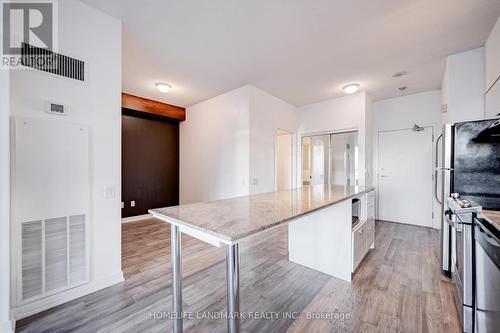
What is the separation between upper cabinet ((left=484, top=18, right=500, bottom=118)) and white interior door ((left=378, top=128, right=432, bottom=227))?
1.90 meters

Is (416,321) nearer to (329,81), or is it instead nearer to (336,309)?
(336,309)

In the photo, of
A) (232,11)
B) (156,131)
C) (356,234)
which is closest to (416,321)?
(356,234)

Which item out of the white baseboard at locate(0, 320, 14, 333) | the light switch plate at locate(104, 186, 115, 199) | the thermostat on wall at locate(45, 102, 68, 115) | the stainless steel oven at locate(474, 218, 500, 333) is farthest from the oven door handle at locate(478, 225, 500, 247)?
the thermostat on wall at locate(45, 102, 68, 115)

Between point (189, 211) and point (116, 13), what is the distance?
216 cm

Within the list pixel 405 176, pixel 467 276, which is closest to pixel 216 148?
pixel 467 276

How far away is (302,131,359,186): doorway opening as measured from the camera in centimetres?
430

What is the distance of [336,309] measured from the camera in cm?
168

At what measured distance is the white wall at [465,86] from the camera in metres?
2.55

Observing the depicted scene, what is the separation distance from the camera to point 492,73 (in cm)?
216

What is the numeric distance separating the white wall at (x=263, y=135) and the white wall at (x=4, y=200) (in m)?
2.90

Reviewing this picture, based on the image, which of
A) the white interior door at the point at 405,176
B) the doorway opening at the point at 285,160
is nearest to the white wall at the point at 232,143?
the doorway opening at the point at 285,160

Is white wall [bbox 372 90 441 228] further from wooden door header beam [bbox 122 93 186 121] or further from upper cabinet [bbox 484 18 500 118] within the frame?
wooden door header beam [bbox 122 93 186 121]

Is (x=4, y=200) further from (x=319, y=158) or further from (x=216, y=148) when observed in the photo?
(x=319, y=158)

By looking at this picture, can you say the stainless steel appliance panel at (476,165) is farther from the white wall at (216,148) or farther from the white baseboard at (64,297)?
the white baseboard at (64,297)
